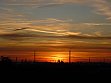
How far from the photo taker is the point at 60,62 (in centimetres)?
8856
